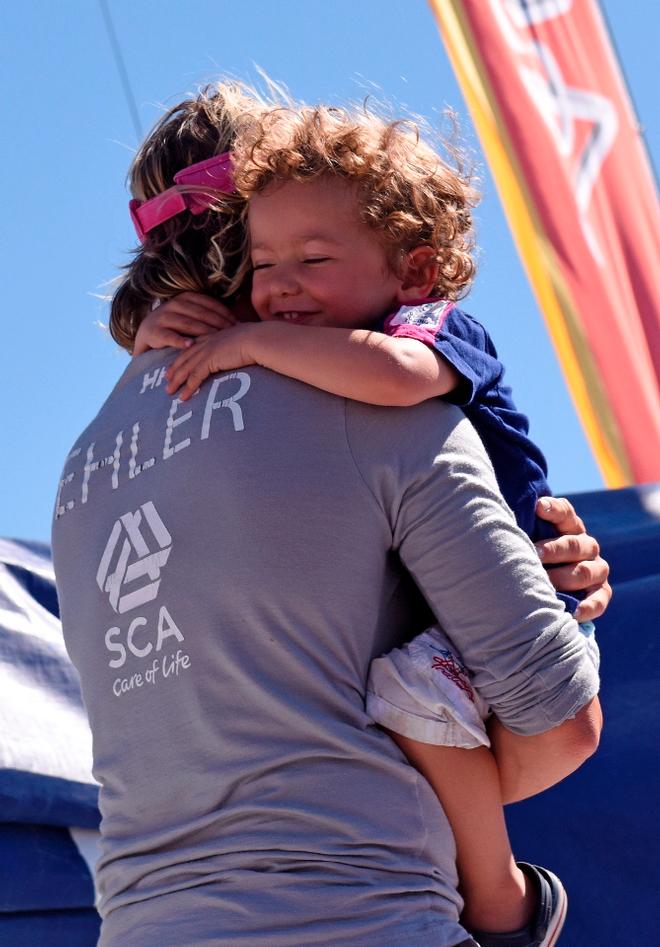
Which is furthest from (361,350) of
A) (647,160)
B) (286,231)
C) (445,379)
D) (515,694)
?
(647,160)

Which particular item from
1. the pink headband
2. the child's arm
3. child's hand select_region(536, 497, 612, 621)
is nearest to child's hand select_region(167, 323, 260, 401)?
the child's arm

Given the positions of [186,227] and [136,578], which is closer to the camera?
[136,578]

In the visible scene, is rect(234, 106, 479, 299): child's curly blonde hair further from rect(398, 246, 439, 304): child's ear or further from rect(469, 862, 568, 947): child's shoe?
rect(469, 862, 568, 947): child's shoe

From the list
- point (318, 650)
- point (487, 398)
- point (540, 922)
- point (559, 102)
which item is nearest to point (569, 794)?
point (540, 922)

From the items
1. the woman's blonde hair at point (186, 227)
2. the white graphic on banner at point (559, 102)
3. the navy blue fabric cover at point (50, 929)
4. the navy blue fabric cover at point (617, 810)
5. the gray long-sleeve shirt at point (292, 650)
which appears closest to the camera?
the gray long-sleeve shirt at point (292, 650)

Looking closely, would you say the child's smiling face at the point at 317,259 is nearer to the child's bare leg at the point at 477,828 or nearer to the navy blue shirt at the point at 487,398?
the navy blue shirt at the point at 487,398

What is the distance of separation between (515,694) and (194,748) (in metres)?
0.29

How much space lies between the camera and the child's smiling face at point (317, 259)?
1.41 meters

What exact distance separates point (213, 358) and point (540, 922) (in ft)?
2.11

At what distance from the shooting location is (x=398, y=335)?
4.28 ft

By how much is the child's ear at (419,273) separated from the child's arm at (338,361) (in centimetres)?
22

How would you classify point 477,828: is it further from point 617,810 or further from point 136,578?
point 617,810

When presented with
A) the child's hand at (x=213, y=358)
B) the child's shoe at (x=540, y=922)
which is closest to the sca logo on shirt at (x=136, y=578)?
the child's hand at (x=213, y=358)

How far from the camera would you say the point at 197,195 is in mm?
1587
